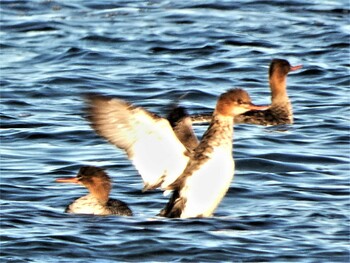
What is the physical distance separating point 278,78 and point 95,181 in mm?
5223

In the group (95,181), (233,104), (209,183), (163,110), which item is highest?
(163,110)

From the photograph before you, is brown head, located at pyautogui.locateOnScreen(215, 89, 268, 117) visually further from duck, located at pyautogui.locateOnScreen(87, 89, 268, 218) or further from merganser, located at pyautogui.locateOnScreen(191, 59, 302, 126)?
merganser, located at pyautogui.locateOnScreen(191, 59, 302, 126)

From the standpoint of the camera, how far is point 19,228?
10188 millimetres

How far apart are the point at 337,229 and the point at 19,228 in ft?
8.02

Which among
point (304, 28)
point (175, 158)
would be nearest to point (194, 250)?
point (175, 158)

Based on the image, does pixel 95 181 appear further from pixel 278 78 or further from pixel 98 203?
pixel 278 78

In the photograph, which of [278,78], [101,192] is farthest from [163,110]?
[278,78]

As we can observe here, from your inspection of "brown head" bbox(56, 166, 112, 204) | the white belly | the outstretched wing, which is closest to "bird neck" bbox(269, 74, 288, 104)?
"brown head" bbox(56, 166, 112, 204)

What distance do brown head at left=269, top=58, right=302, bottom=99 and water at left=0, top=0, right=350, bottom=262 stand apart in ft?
1.28

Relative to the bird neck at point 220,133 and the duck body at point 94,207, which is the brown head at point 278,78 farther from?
the bird neck at point 220,133

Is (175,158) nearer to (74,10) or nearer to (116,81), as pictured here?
(116,81)

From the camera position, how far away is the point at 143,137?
9797mm

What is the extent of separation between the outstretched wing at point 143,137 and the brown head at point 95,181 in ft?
2.62

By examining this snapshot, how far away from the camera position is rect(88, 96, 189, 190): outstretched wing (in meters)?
9.67
